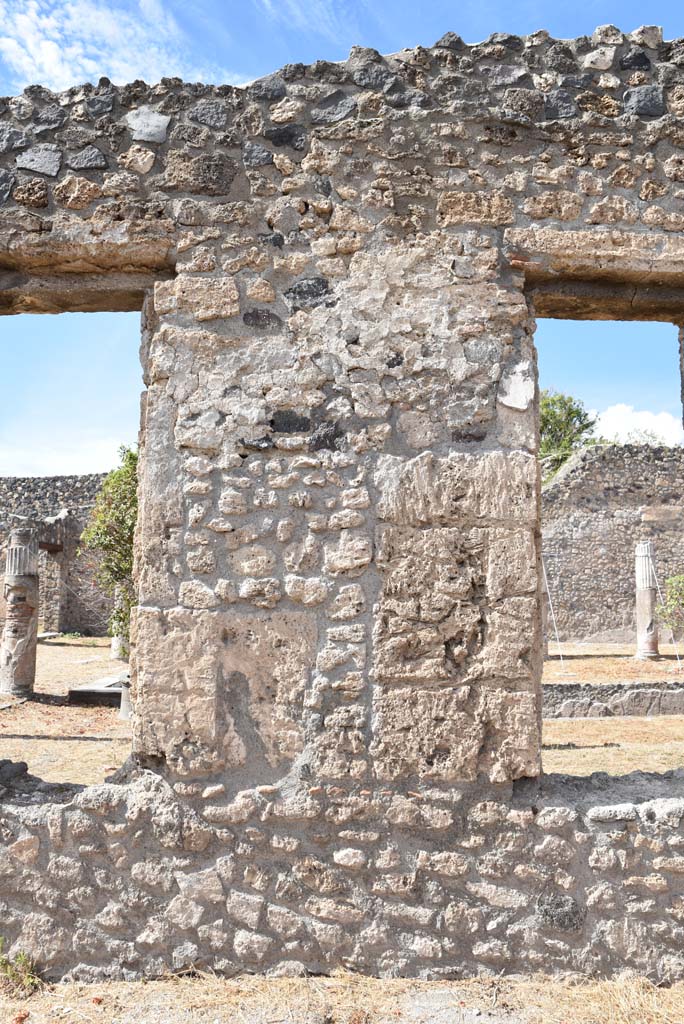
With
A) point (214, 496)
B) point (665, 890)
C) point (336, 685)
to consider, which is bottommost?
point (665, 890)

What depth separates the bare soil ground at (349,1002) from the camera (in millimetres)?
2715

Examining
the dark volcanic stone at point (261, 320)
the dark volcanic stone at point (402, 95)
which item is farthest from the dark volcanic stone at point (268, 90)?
the dark volcanic stone at point (261, 320)

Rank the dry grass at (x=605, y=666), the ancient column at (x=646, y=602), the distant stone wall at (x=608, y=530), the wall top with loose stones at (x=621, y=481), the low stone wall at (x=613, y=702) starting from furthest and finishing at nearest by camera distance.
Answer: the wall top with loose stones at (x=621, y=481) < the distant stone wall at (x=608, y=530) < the ancient column at (x=646, y=602) < the dry grass at (x=605, y=666) < the low stone wall at (x=613, y=702)

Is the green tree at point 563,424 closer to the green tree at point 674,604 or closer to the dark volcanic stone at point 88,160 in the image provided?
the green tree at point 674,604

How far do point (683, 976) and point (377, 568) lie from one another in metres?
1.81

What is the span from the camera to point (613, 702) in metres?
9.52

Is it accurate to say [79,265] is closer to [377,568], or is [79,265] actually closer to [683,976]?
[377,568]

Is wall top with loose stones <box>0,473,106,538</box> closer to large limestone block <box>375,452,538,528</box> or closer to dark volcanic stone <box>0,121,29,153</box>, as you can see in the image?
dark volcanic stone <box>0,121,29,153</box>

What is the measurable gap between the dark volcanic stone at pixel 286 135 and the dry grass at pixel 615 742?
4514mm

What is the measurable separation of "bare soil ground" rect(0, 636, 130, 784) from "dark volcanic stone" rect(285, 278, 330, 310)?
4.09 m

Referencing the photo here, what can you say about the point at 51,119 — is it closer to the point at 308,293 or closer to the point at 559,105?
the point at 308,293

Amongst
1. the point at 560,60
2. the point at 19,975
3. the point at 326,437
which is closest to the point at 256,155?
the point at 326,437

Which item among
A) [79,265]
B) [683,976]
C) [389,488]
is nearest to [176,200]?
[79,265]

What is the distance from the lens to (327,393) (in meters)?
3.21
